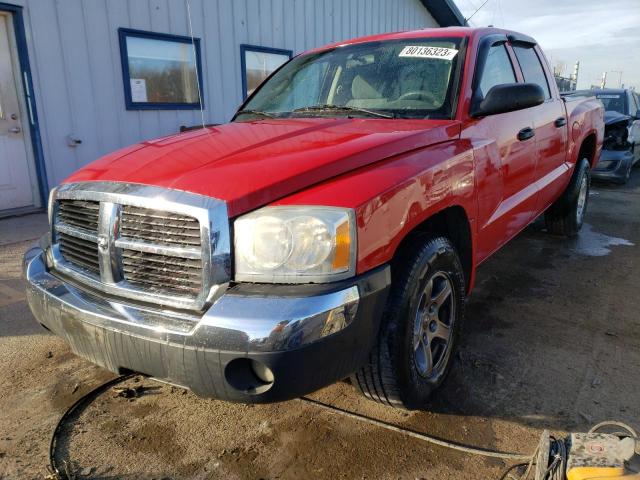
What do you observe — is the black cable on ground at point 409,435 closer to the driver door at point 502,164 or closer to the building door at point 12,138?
the driver door at point 502,164

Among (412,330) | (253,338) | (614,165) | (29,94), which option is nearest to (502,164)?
(412,330)

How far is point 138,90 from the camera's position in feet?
23.2

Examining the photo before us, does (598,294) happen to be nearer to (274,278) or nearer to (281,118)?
(281,118)

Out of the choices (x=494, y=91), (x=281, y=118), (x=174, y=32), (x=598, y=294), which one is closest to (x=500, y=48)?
(x=494, y=91)

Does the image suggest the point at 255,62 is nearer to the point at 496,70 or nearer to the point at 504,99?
the point at 496,70

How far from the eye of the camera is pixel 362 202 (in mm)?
1879

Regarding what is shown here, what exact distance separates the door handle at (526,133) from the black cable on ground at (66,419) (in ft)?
8.89

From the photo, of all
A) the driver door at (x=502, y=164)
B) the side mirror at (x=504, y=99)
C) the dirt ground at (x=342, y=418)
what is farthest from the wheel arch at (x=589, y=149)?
the side mirror at (x=504, y=99)

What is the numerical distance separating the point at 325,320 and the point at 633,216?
6.50 metres

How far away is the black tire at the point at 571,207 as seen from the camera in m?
5.13

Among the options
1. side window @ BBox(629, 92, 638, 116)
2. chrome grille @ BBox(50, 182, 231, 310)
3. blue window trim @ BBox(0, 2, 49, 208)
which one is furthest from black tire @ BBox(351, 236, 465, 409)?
side window @ BBox(629, 92, 638, 116)

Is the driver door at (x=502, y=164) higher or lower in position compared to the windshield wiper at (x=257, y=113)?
lower

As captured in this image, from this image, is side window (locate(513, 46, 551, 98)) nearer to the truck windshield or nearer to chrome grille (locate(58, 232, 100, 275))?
the truck windshield

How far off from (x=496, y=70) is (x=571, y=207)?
8.19 ft
